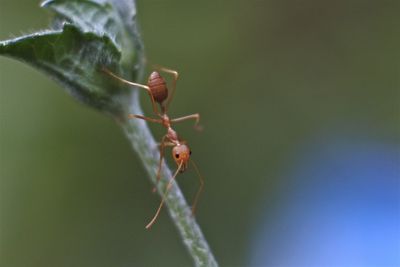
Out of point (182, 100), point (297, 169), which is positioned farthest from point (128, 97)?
point (297, 169)

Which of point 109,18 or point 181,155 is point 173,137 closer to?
point 181,155

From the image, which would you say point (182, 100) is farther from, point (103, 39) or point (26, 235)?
point (103, 39)

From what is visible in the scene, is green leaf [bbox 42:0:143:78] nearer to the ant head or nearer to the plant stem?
the plant stem

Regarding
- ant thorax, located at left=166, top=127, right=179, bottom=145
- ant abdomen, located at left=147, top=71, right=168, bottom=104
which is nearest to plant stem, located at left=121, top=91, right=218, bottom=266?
ant abdomen, located at left=147, top=71, right=168, bottom=104

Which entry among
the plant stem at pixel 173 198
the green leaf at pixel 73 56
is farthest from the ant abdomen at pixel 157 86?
the green leaf at pixel 73 56

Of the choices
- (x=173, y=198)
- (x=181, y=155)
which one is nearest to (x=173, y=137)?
(x=181, y=155)

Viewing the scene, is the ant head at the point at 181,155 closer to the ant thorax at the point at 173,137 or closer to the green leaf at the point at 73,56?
the ant thorax at the point at 173,137
